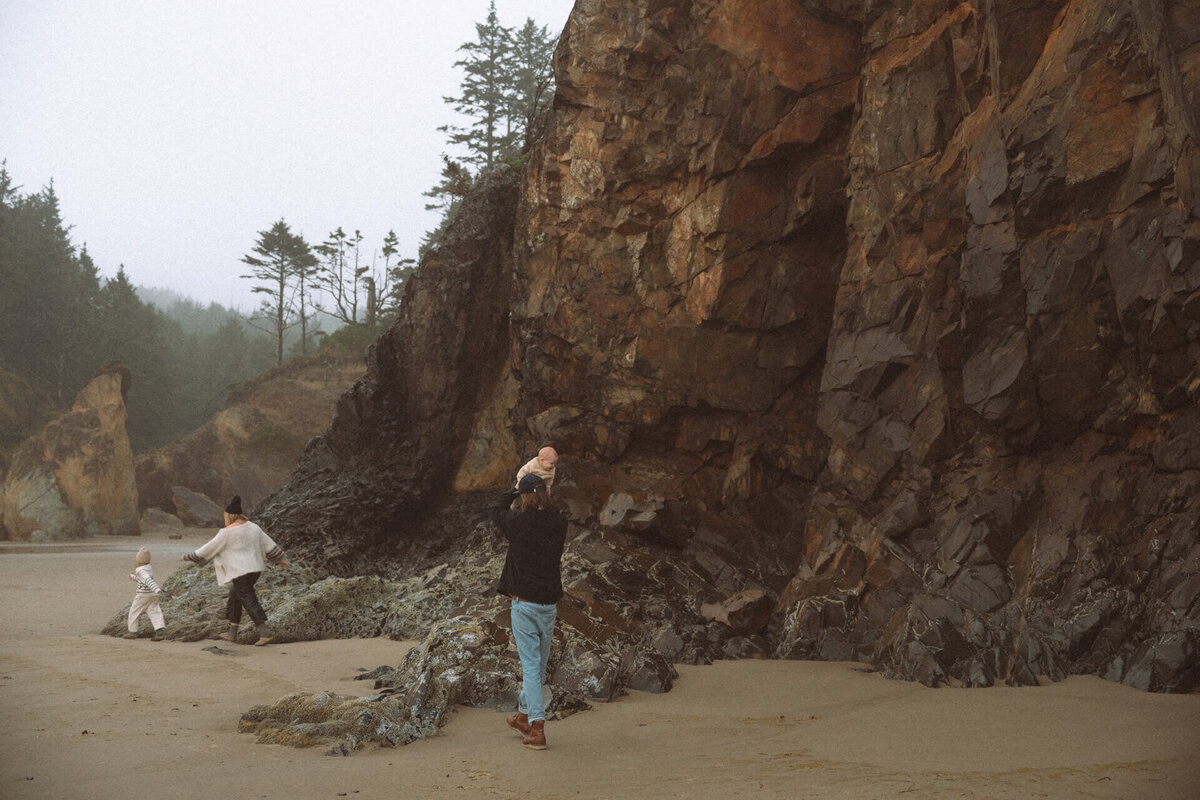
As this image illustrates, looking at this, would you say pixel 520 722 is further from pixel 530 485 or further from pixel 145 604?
pixel 145 604

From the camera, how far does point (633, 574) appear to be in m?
10.8

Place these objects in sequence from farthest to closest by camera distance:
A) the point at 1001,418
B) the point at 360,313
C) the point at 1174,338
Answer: the point at 360,313 → the point at 1001,418 → the point at 1174,338

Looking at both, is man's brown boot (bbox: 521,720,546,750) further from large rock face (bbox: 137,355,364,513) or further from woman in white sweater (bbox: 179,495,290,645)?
large rock face (bbox: 137,355,364,513)

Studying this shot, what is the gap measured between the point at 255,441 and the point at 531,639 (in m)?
35.7

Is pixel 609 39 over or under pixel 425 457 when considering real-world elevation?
over

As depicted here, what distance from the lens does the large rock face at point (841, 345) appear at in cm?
746

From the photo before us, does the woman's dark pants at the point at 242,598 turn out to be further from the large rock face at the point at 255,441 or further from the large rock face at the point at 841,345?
the large rock face at the point at 255,441

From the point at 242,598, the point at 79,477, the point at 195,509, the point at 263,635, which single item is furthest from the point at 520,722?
the point at 195,509

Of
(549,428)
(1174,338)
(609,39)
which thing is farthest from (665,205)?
(1174,338)

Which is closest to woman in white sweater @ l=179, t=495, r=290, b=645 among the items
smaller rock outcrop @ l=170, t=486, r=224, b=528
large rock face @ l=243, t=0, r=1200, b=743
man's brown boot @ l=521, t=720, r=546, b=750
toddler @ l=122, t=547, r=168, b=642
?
toddler @ l=122, t=547, r=168, b=642

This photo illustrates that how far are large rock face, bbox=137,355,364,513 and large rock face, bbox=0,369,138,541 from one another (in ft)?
11.9

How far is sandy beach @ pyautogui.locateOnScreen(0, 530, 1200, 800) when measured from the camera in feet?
14.0

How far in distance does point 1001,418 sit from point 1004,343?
84 centimetres

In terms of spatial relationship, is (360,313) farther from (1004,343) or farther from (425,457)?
(1004,343)
